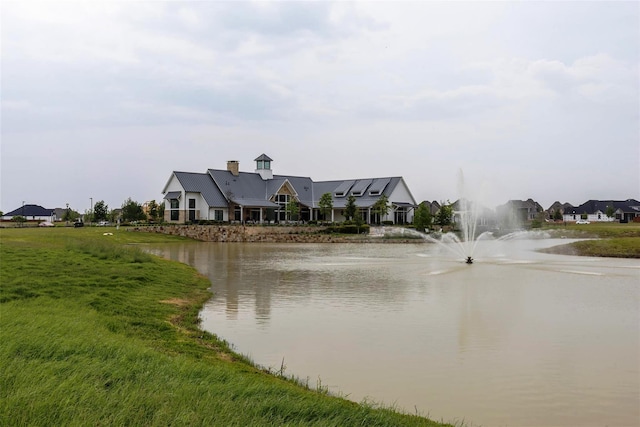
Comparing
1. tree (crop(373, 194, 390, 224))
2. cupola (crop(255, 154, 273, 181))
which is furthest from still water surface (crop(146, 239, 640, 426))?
cupola (crop(255, 154, 273, 181))

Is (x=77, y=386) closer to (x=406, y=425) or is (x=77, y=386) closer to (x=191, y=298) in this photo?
(x=406, y=425)

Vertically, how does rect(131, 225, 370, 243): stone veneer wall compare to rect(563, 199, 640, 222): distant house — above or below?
below

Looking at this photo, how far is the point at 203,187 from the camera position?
6531 cm

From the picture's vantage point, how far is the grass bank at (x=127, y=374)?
18.0 feet

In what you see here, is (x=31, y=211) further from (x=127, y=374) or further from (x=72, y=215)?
(x=127, y=374)

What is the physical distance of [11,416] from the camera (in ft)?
16.8

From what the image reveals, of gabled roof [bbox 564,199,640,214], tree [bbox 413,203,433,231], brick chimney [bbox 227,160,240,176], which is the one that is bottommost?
tree [bbox 413,203,433,231]

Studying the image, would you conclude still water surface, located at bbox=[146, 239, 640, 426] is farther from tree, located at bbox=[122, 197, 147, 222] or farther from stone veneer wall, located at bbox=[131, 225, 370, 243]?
tree, located at bbox=[122, 197, 147, 222]

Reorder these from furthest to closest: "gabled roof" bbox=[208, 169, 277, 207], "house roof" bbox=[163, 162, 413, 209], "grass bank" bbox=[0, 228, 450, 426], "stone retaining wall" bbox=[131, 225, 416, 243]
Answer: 1. "gabled roof" bbox=[208, 169, 277, 207]
2. "house roof" bbox=[163, 162, 413, 209]
3. "stone retaining wall" bbox=[131, 225, 416, 243]
4. "grass bank" bbox=[0, 228, 450, 426]

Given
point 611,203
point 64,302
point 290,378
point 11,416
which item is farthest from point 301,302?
point 611,203

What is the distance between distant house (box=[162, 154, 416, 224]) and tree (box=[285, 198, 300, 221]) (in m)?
0.45

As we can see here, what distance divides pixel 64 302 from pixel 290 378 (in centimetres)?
647

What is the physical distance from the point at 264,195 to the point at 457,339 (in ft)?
193

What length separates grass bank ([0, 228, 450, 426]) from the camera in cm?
549
